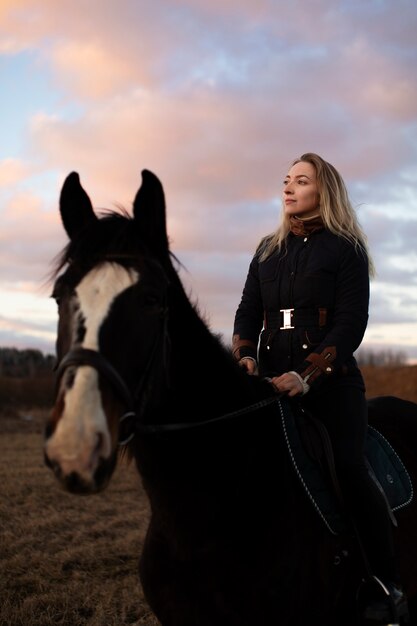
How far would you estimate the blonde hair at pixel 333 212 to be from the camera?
12.2 feet

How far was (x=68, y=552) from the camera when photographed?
7.41 meters

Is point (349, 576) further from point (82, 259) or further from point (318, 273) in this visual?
point (82, 259)

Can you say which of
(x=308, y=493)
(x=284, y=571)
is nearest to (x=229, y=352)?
(x=308, y=493)

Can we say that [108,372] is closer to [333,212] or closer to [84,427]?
[84,427]

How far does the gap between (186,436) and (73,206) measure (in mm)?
1145

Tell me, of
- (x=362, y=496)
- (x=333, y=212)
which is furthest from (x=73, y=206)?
(x=362, y=496)

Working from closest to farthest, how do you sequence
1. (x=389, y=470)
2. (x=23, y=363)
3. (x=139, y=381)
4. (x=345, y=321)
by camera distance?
(x=139, y=381)
(x=345, y=321)
(x=389, y=470)
(x=23, y=363)

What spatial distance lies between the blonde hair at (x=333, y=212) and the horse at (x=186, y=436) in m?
1.01

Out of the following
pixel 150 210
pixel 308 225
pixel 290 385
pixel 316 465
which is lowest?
pixel 316 465

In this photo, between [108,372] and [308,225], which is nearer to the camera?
[108,372]

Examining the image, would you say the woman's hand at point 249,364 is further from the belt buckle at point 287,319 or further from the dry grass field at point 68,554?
the dry grass field at point 68,554

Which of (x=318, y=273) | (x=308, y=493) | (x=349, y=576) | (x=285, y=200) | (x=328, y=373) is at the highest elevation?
(x=285, y=200)

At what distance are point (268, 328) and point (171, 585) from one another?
5.00ft

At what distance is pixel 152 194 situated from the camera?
2783 mm
